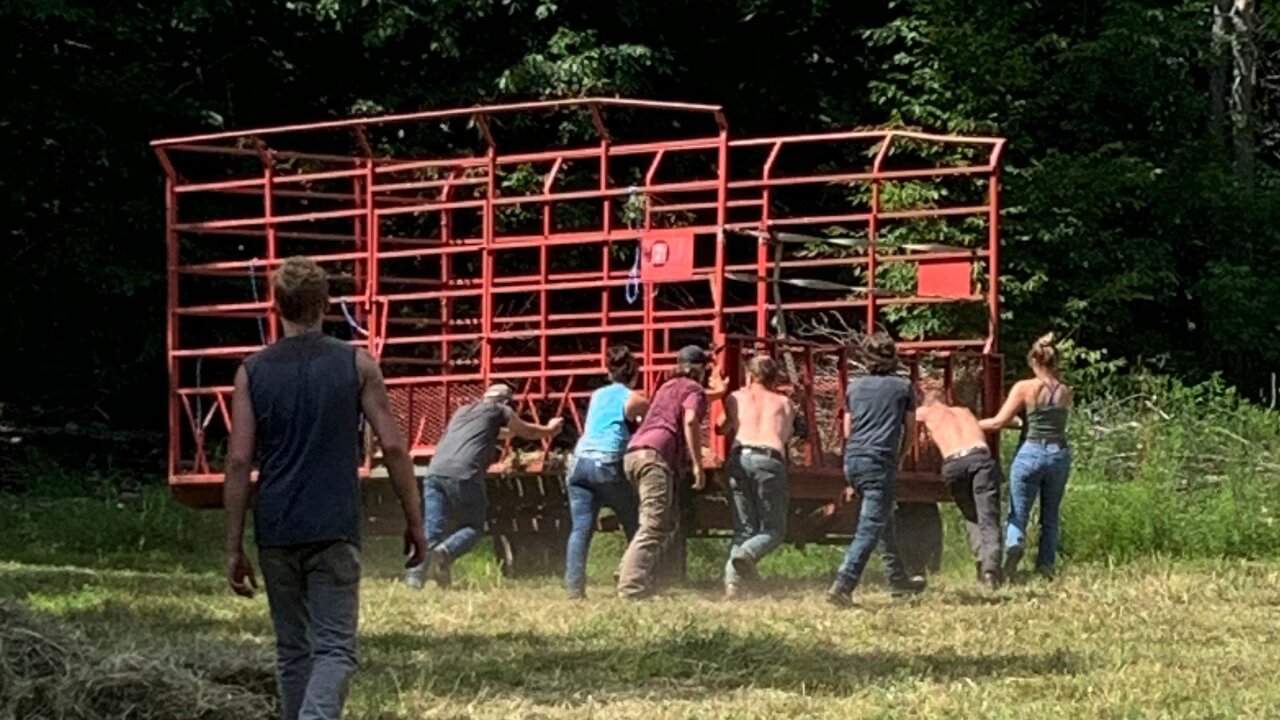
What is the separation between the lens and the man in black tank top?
26.1 ft

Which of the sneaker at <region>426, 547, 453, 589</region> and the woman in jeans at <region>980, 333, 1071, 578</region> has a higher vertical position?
the woman in jeans at <region>980, 333, 1071, 578</region>

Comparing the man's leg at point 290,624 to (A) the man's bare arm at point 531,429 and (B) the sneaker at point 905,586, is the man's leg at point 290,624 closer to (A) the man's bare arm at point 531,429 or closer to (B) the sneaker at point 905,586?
(B) the sneaker at point 905,586

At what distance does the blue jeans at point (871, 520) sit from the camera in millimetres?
13891

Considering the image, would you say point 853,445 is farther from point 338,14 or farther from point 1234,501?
point 338,14

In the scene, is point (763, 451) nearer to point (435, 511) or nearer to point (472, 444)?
point (472, 444)

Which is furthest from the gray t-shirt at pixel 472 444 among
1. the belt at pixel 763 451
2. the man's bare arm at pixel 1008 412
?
the man's bare arm at pixel 1008 412

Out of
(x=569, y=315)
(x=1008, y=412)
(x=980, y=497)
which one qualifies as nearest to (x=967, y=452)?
(x=980, y=497)

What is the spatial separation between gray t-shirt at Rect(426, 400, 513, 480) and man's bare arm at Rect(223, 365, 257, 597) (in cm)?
700

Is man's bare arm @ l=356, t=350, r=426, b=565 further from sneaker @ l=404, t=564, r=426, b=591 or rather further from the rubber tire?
the rubber tire

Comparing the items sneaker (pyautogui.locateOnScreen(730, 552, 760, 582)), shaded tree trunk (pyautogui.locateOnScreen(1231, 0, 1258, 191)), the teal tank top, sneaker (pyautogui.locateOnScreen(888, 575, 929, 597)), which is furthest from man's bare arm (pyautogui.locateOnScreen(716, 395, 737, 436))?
shaded tree trunk (pyautogui.locateOnScreen(1231, 0, 1258, 191))

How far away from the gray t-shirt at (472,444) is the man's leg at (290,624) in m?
7.26

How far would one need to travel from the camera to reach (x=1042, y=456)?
15766mm

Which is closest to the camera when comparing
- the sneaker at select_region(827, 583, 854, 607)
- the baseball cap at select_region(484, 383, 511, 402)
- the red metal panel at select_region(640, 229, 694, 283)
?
the sneaker at select_region(827, 583, 854, 607)

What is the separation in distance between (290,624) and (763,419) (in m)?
6.98
